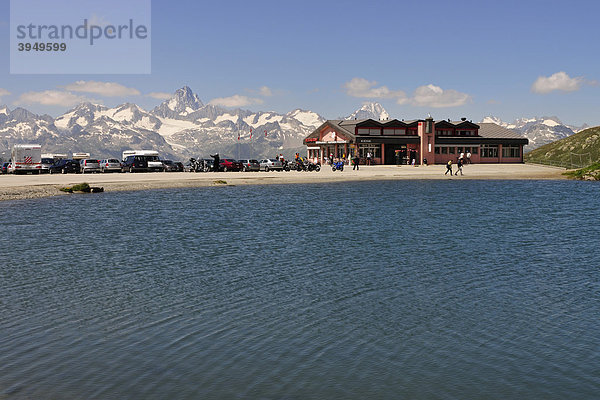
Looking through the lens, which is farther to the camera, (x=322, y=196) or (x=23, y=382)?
(x=322, y=196)

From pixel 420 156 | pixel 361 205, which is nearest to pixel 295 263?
pixel 361 205

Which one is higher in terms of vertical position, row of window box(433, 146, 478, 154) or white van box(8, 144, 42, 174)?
row of window box(433, 146, 478, 154)

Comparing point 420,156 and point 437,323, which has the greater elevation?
point 420,156

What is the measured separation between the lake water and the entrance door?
81.6 metres

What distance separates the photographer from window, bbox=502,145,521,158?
11872 centimetres

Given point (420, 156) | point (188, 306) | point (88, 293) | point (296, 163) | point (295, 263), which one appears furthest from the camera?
point (420, 156)

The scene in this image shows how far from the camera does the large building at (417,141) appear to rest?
109500 millimetres

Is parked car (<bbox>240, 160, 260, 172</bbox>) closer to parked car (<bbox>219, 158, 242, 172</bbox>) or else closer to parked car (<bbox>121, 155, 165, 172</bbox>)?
parked car (<bbox>219, 158, 242, 172</bbox>)

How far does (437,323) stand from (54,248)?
16.5 m

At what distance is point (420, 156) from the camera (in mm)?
111625

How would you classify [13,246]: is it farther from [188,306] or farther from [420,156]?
[420,156]

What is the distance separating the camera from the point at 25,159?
81.6 metres

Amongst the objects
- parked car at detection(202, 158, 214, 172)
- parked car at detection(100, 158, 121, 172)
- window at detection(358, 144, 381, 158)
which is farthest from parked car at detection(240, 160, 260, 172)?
window at detection(358, 144, 381, 158)

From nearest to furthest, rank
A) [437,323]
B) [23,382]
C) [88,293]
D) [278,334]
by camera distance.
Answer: [23,382] < [278,334] < [437,323] < [88,293]
